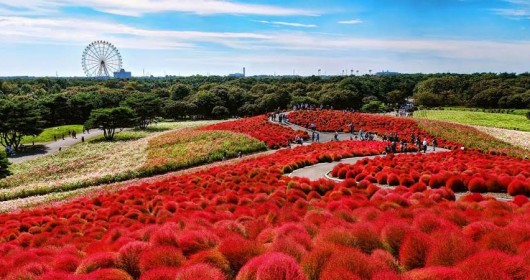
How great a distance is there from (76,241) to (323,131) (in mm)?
43563

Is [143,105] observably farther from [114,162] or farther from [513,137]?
[513,137]

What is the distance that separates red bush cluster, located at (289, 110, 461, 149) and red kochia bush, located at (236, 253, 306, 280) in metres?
40.0

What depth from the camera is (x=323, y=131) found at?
5216 centimetres

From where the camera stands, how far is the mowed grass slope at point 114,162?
112 ft

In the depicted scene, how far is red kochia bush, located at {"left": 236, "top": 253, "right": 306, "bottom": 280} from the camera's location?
5.13 meters

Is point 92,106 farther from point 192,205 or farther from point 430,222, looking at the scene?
point 430,222

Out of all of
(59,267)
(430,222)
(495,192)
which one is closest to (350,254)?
(430,222)

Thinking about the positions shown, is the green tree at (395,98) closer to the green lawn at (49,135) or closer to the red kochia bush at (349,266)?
the green lawn at (49,135)

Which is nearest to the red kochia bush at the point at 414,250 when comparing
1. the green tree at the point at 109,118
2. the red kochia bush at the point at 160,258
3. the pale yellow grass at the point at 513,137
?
the red kochia bush at the point at 160,258

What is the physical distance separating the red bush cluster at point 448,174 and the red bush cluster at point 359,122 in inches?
863

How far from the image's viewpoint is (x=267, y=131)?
49.6m

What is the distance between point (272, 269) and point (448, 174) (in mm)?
13780

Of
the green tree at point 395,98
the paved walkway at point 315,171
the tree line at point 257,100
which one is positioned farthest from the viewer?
the green tree at point 395,98

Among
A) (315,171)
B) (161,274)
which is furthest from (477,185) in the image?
(161,274)
